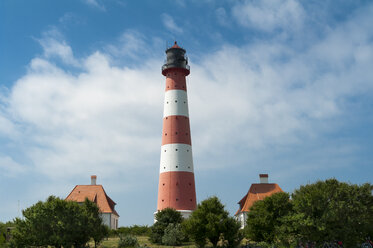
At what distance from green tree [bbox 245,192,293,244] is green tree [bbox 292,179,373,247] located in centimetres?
194

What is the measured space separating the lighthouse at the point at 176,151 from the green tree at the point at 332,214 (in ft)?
52.3

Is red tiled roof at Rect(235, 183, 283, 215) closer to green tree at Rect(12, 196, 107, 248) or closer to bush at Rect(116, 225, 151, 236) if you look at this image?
bush at Rect(116, 225, 151, 236)

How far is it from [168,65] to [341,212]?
30556 millimetres

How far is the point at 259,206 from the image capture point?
39500 mm

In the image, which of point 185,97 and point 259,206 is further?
point 185,97

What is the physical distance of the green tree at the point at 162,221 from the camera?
140 ft

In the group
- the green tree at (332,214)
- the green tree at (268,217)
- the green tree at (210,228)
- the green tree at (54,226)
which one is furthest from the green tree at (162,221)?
the green tree at (332,214)

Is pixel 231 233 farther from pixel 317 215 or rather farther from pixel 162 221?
pixel 162 221

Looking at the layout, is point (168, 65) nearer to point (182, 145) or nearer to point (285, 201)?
point (182, 145)

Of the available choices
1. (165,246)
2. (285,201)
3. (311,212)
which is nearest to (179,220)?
Result: (165,246)

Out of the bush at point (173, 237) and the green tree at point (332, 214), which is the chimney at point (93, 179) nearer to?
the bush at point (173, 237)

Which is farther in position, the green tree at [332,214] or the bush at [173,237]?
the bush at [173,237]

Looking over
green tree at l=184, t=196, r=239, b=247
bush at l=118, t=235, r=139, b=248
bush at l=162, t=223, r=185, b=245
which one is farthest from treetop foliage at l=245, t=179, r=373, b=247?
bush at l=118, t=235, r=139, b=248

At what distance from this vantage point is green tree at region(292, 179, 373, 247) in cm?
3219
